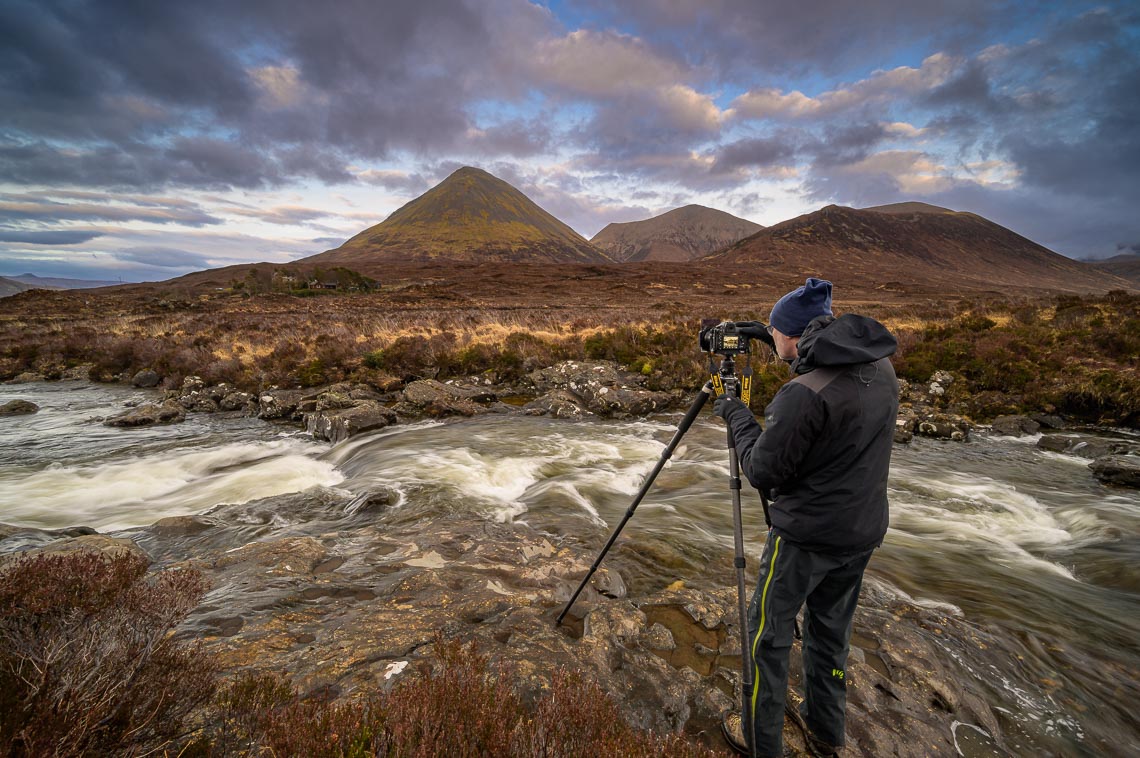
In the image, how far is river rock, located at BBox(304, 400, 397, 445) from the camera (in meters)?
12.2

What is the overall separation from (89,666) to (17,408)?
19.0 m

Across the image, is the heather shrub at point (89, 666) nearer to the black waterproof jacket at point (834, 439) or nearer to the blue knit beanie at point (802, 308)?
the black waterproof jacket at point (834, 439)

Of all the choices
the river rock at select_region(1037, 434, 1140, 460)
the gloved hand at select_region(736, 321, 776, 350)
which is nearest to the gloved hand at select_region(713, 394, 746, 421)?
the gloved hand at select_region(736, 321, 776, 350)

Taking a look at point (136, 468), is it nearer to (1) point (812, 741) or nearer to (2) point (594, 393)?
(2) point (594, 393)

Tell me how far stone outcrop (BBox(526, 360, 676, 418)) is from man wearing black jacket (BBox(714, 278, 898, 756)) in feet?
36.7

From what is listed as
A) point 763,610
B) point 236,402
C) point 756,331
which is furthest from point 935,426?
point 236,402

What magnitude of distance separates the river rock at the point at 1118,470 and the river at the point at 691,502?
30 cm

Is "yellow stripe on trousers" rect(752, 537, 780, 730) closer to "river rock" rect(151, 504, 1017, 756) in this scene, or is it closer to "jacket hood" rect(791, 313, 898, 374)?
"river rock" rect(151, 504, 1017, 756)

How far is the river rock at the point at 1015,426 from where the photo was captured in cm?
1173

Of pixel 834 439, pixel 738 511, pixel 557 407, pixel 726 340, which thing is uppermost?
pixel 726 340

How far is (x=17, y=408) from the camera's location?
14.1 meters

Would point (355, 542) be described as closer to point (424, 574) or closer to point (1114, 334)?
point (424, 574)

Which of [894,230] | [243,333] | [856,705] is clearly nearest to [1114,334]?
[856,705]

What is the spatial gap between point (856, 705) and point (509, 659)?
272cm
